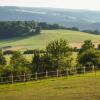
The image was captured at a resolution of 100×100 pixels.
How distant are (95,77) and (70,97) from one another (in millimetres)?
15150

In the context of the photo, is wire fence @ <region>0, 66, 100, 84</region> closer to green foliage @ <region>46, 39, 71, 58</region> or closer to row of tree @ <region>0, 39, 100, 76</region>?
row of tree @ <region>0, 39, 100, 76</region>

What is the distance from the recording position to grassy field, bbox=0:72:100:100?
40219 millimetres

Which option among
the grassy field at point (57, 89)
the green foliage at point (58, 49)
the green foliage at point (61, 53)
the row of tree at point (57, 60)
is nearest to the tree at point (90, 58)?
the row of tree at point (57, 60)

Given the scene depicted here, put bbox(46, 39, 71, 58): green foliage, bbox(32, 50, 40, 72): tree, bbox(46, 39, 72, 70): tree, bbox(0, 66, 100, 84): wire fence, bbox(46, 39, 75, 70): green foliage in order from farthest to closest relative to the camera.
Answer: bbox(46, 39, 71, 58): green foliage, bbox(46, 39, 72, 70): tree, bbox(46, 39, 75, 70): green foliage, bbox(32, 50, 40, 72): tree, bbox(0, 66, 100, 84): wire fence

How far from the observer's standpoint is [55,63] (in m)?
63.8

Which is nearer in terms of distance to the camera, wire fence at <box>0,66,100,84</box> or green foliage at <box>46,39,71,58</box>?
wire fence at <box>0,66,100,84</box>

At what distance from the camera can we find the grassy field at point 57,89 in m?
40.2

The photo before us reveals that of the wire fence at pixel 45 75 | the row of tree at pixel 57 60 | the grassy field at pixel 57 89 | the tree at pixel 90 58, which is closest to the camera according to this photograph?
the grassy field at pixel 57 89

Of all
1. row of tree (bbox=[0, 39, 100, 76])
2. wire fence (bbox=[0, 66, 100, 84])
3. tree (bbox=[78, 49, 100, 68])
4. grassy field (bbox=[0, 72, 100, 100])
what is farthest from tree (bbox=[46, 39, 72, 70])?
grassy field (bbox=[0, 72, 100, 100])

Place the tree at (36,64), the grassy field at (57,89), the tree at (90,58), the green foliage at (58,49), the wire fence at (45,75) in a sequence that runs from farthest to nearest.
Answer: the green foliage at (58,49), the tree at (90,58), the tree at (36,64), the wire fence at (45,75), the grassy field at (57,89)

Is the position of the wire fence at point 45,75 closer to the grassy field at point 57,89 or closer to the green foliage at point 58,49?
the grassy field at point 57,89

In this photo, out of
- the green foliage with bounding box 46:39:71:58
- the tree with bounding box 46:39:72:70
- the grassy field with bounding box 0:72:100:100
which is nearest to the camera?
the grassy field with bounding box 0:72:100:100

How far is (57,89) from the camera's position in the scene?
4512 cm

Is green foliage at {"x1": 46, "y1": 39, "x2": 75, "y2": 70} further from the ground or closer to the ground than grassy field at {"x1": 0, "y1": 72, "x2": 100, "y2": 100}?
further from the ground
